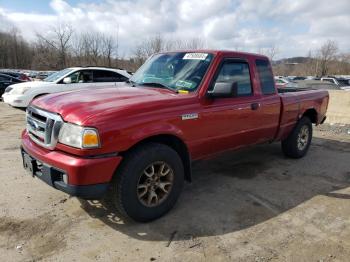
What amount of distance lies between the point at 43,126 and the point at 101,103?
26.7 inches

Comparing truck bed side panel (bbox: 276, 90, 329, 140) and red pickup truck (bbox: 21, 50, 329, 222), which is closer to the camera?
red pickup truck (bbox: 21, 50, 329, 222)

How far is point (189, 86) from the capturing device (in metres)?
4.01

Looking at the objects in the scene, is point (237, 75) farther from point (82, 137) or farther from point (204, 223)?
point (82, 137)

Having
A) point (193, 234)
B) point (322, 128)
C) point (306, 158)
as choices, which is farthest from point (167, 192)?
point (322, 128)

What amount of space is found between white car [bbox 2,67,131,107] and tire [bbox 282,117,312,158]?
220 inches

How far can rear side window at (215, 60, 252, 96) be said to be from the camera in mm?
4297

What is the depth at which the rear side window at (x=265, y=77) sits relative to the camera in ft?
16.4

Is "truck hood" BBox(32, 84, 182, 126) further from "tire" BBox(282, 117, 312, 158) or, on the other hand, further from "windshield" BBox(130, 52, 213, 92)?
"tire" BBox(282, 117, 312, 158)

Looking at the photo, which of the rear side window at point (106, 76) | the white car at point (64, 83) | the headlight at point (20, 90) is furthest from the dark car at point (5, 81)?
the rear side window at point (106, 76)

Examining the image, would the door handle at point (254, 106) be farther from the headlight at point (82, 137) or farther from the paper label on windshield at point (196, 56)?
the headlight at point (82, 137)

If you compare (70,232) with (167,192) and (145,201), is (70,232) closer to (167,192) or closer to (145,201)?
(145,201)

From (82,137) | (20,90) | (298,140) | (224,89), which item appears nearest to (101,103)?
(82,137)

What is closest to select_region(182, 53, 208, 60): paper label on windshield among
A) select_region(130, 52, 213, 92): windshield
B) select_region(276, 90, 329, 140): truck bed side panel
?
select_region(130, 52, 213, 92): windshield

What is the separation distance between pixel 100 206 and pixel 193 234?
126 centimetres
